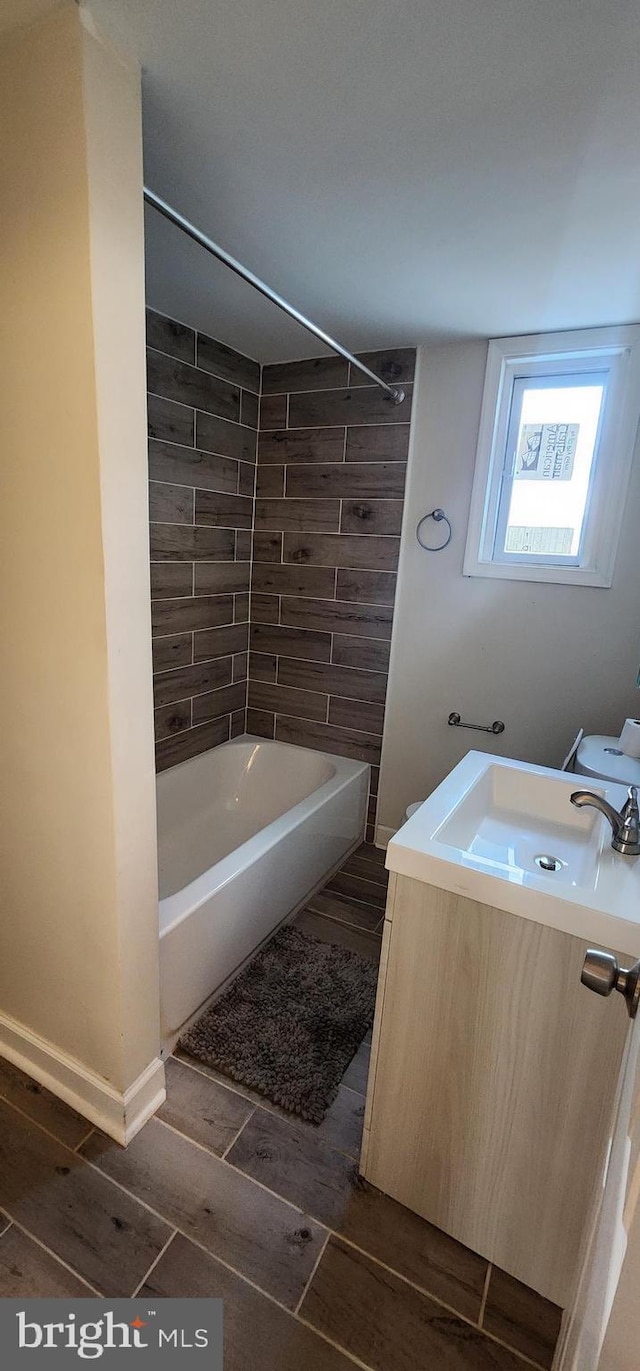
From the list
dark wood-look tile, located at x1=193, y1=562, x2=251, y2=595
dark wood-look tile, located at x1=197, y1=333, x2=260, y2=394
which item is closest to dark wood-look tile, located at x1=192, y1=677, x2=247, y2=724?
dark wood-look tile, located at x1=193, y1=562, x2=251, y2=595

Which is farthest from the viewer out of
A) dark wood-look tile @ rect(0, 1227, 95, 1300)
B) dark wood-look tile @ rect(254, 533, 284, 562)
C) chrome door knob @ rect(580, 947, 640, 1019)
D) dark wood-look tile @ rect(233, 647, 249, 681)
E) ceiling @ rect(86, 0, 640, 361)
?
dark wood-look tile @ rect(233, 647, 249, 681)

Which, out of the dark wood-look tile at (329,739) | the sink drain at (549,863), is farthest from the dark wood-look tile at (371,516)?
the sink drain at (549,863)

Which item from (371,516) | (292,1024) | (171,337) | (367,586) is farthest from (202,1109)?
(171,337)

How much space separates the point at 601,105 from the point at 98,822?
1.67 m

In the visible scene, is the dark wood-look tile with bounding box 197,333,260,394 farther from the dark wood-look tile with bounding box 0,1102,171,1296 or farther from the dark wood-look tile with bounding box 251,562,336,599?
the dark wood-look tile with bounding box 0,1102,171,1296

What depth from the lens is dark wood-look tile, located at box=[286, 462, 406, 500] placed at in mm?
2521

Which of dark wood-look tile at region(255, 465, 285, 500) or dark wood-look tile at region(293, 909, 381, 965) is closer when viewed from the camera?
dark wood-look tile at region(293, 909, 381, 965)

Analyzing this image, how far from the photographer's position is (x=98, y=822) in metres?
1.25

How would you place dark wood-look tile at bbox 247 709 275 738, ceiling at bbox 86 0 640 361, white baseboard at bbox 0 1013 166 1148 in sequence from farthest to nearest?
dark wood-look tile at bbox 247 709 275 738
white baseboard at bbox 0 1013 166 1148
ceiling at bbox 86 0 640 361

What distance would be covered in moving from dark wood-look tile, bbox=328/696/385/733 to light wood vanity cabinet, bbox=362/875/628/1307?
1.63 m

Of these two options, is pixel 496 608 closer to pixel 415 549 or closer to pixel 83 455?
pixel 415 549

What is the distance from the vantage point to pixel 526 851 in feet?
4.48

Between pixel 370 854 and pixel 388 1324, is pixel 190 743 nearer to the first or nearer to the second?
pixel 370 854

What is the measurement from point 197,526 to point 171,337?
719 millimetres
